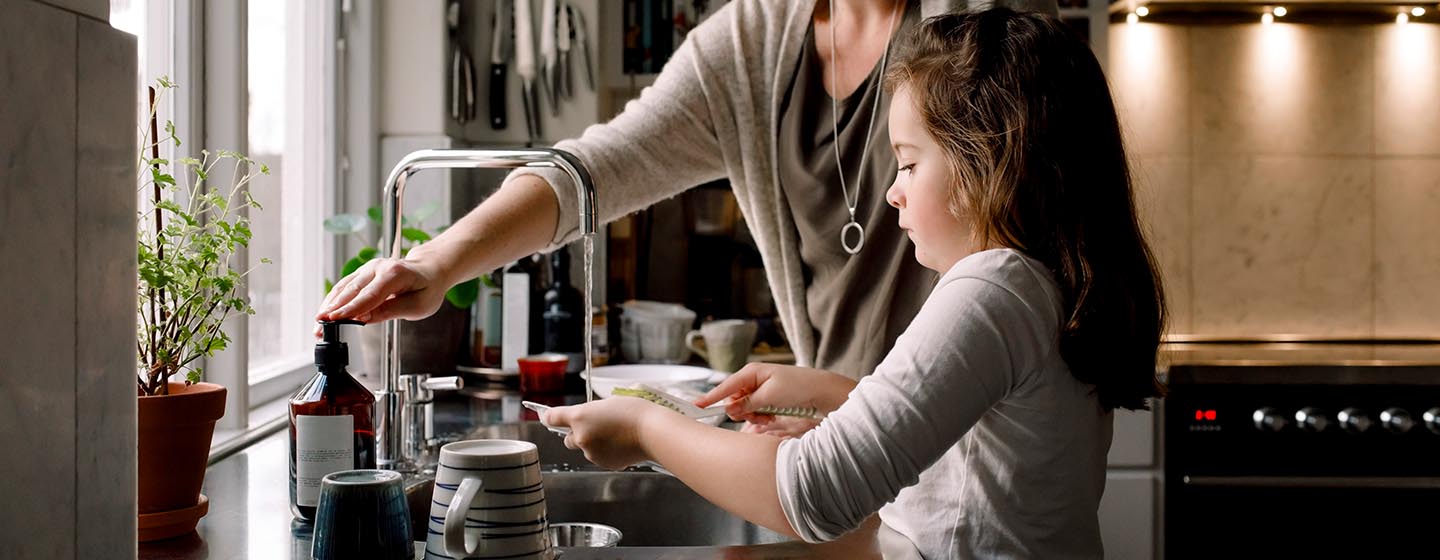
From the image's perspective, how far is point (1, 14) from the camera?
637 millimetres

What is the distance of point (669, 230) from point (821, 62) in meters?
1.69

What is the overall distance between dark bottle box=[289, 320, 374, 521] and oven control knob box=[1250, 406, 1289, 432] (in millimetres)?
1879

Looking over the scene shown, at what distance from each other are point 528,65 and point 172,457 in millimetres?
1949

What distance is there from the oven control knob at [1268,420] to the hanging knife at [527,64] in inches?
67.5

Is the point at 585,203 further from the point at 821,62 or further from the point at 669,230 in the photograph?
the point at 669,230

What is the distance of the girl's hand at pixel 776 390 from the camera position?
124 centimetres

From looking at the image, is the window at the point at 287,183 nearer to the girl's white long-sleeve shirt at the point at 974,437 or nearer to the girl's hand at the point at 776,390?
the girl's hand at the point at 776,390

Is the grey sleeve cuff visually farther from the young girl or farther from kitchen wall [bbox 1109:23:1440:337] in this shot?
kitchen wall [bbox 1109:23:1440:337]

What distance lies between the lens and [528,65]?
2.87 metres

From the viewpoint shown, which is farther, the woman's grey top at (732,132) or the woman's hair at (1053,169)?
the woman's grey top at (732,132)

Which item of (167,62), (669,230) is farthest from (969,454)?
(669,230)

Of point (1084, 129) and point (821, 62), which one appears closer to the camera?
point (1084, 129)

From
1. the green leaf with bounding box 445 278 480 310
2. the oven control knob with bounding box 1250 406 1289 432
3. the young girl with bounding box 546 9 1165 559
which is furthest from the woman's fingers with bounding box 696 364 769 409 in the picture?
the oven control knob with bounding box 1250 406 1289 432

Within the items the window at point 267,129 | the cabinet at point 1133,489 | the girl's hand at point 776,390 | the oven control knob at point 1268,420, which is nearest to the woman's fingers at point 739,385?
the girl's hand at point 776,390
